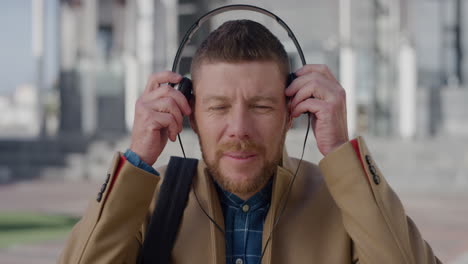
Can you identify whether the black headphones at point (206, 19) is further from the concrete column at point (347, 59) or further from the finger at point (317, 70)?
the concrete column at point (347, 59)

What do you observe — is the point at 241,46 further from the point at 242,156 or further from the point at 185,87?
the point at 242,156

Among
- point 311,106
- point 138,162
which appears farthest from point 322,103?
point 138,162

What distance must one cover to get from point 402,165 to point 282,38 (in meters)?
11.5

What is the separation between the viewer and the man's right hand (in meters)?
1.80

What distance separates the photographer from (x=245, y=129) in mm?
1717

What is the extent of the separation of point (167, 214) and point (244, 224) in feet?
0.85

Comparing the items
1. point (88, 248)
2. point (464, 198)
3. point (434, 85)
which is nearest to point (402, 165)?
point (464, 198)

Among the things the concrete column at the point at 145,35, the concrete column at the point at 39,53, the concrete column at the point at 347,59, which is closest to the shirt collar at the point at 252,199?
the concrete column at the point at 347,59

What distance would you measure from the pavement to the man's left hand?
4.32 m

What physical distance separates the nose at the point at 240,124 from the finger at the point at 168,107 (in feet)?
0.60

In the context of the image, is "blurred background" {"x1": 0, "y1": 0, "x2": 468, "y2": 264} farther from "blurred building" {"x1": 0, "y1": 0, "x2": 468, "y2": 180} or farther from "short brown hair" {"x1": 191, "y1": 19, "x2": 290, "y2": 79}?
"short brown hair" {"x1": 191, "y1": 19, "x2": 290, "y2": 79}

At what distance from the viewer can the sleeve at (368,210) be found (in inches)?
65.1

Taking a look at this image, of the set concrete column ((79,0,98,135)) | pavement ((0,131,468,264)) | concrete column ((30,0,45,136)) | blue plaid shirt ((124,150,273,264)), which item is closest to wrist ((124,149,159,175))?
blue plaid shirt ((124,150,273,264))

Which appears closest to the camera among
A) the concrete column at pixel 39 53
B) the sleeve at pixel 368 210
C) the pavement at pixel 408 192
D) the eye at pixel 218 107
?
the sleeve at pixel 368 210
